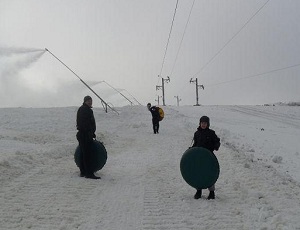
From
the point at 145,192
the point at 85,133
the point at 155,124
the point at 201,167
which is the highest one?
the point at 85,133

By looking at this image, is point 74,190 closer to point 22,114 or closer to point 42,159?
point 42,159

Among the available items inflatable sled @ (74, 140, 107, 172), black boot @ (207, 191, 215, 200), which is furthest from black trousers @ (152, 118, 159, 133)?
black boot @ (207, 191, 215, 200)

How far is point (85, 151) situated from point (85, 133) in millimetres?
457

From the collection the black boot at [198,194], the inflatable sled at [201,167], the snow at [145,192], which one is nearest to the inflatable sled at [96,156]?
the snow at [145,192]

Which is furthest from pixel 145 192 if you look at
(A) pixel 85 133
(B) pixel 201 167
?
(A) pixel 85 133

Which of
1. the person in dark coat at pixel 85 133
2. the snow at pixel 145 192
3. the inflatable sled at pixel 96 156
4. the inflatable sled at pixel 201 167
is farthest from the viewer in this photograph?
the inflatable sled at pixel 96 156

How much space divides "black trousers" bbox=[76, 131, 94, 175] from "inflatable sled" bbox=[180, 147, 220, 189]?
106 inches

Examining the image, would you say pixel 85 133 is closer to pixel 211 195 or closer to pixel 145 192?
pixel 145 192

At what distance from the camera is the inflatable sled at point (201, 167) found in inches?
299

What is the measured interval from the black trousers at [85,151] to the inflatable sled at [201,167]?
2.69 metres

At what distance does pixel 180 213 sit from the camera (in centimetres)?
675

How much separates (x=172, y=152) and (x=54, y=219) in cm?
786

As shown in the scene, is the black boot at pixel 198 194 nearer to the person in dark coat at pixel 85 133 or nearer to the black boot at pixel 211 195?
the black boot at pixel 211 195

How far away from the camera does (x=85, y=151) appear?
9.41 metres
